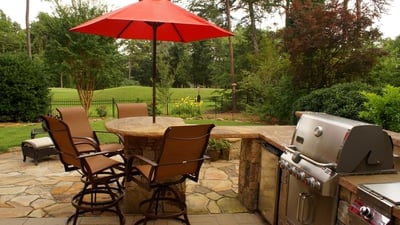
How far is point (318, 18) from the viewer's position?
7164 mm

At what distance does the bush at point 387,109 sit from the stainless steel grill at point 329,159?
41.6 inches

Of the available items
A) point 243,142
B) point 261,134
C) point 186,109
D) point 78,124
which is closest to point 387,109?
→ point 261,134

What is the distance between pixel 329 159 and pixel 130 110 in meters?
2.84

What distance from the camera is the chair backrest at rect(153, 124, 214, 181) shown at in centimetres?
241

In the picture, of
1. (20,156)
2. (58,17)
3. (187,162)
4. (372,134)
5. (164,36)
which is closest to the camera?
(372,134)

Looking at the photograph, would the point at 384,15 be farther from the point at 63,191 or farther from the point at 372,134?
the point at 63,191

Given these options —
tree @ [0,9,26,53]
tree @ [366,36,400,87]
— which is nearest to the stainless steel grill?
tree @ [366,36,400,87]

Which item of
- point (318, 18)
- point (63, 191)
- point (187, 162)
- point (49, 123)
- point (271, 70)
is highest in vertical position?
point (318, 18)

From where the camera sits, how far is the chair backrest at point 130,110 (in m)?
4.05

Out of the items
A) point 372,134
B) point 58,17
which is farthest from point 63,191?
point 58,17

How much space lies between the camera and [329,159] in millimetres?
1897

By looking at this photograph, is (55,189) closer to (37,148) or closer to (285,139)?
(37,148)

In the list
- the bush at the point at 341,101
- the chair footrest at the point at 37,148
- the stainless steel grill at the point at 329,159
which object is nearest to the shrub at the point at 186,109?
the bush at the point at 341,101

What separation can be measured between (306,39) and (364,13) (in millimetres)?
1472
